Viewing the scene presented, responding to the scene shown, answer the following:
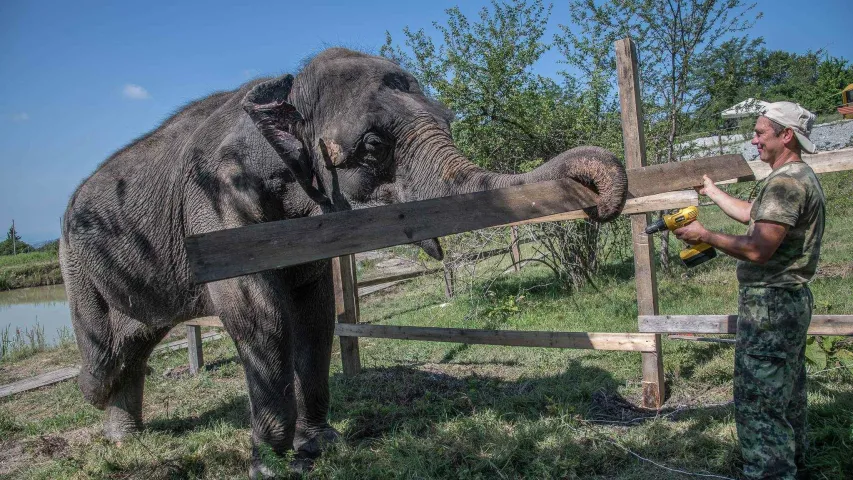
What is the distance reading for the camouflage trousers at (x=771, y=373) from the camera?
2980 mm

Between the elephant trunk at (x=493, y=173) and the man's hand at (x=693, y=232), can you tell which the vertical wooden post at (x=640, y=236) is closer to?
the man's hand at (x=693, y=232)

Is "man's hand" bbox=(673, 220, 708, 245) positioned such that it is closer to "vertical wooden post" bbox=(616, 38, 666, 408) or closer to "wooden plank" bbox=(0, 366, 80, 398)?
"vertical wooden post" bbox=(616, 38, 666, 408)

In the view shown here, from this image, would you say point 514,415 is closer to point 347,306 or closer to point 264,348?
point 264,348

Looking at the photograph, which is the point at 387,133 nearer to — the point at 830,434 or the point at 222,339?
the point at 830,434

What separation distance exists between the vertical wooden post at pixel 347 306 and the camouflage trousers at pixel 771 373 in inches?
177

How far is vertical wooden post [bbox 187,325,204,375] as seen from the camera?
7715 mm

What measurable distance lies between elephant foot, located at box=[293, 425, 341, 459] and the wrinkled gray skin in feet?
0.05

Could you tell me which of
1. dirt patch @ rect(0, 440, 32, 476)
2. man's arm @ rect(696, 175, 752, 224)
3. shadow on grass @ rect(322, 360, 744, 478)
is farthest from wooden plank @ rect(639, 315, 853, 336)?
dirt patch @ rect(0, 440, 32, 476)

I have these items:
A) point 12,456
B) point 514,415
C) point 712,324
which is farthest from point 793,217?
point 12,456

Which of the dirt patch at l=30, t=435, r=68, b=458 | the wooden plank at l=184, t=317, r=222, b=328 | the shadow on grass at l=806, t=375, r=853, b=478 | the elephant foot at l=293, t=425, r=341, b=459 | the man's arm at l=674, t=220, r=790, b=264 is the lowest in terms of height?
the dirt patch at l=30, t=435, r=68, b=458

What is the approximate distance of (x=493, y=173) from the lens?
120 inches

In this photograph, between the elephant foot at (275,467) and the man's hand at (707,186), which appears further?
the elephant foot at (275,467)

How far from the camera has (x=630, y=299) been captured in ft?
26.8

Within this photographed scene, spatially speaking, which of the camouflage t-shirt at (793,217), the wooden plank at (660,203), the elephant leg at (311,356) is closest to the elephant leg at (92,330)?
the elephant leg at (311,356)
